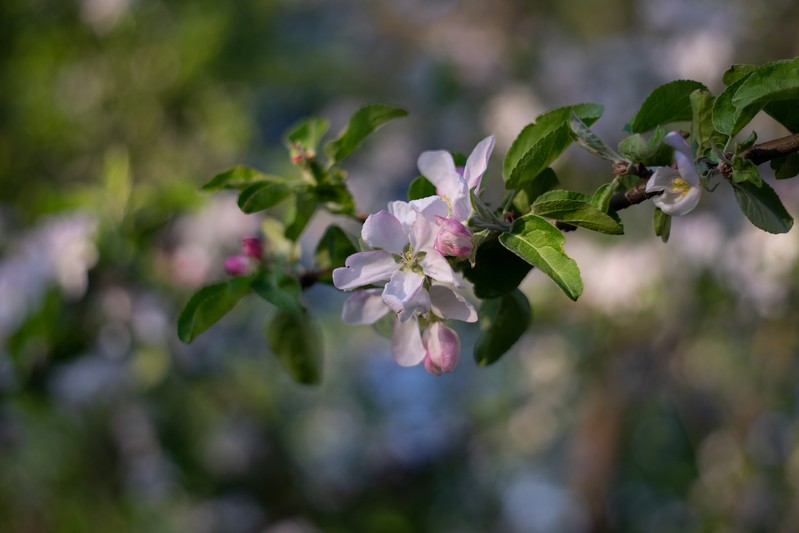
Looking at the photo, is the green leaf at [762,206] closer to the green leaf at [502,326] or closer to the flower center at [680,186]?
the flower center at [680,186]

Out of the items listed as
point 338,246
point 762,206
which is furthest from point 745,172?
point 338,246

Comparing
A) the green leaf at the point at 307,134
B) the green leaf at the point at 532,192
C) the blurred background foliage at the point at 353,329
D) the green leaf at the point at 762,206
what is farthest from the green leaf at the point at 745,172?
the blurred background foliage at the point at 353,329

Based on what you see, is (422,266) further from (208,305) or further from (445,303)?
(208,305)

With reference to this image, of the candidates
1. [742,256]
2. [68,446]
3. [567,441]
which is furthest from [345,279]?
[567,441]

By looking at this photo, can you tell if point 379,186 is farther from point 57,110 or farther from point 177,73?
point 57,110

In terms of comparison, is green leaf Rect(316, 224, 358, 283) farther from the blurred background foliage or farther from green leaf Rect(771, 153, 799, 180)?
the blurred background foliage
